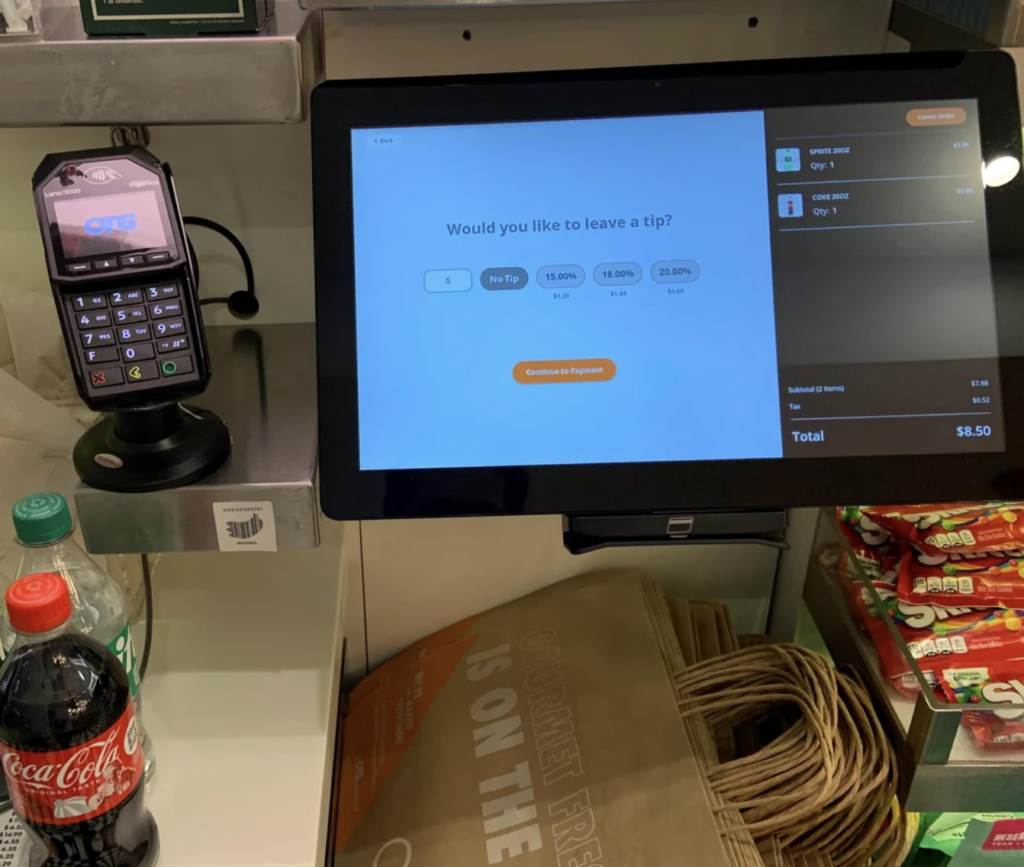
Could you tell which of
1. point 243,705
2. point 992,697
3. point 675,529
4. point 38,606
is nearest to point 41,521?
point 38,606

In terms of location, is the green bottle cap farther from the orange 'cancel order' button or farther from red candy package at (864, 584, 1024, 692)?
red candy package at (864, 584, 1024, 692)

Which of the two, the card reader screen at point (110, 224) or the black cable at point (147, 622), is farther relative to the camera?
the black cable at point (147, 622)

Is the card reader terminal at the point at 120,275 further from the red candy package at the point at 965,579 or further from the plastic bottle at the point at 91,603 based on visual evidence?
the red candy package at the point at 965,579

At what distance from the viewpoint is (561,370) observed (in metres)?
0.74

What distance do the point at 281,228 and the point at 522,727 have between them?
61 centimetres

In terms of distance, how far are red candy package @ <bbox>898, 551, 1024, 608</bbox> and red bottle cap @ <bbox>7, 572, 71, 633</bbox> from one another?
79 cm

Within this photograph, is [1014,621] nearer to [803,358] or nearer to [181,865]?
[803,358]

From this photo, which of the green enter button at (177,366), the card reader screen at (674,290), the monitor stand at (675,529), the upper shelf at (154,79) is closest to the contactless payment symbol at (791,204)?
the card reader screen at (674,290)

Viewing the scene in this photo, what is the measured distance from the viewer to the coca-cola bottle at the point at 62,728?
2.08ft

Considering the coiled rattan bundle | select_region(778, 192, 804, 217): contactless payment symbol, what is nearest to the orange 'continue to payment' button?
select_region(778, 192, 804, 217): contactless payment symbol

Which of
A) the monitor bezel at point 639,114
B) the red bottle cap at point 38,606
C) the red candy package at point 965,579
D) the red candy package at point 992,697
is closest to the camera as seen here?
the red bottle cap at point 38,606

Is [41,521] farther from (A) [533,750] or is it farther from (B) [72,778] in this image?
(A) [533,750]

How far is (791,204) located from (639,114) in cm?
14

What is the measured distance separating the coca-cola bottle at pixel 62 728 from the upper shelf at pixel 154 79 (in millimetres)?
350
